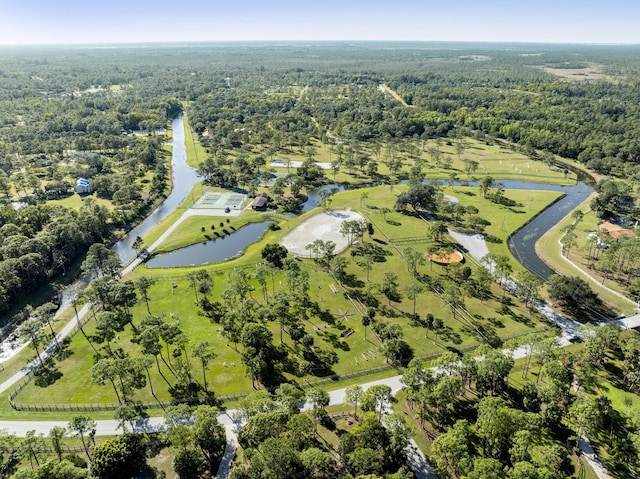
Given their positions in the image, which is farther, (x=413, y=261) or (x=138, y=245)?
(x=138, y=245)

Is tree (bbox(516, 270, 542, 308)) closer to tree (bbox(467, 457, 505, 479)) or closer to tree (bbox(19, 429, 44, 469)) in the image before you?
tree (bbox(467, 457, 505, 479))

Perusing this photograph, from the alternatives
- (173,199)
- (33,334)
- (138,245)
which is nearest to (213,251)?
(138,245)

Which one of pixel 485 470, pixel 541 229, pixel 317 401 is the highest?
pixel 485 470

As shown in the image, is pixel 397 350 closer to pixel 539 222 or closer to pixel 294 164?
pixel 539 222

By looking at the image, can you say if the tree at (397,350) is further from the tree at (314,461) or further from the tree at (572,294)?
the tree at (572,294)

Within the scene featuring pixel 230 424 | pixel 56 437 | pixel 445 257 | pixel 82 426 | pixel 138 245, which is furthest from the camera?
pixel 138 245

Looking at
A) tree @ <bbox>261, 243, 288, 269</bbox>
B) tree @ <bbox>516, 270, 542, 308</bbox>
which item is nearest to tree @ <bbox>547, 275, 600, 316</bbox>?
tree @ <bbox>516, 270, 542, 308</bbox>

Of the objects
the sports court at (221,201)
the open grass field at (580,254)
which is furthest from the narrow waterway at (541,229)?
the sports court at (221,201)

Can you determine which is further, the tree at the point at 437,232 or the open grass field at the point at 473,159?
A: the open grass field at the point at 473,159
